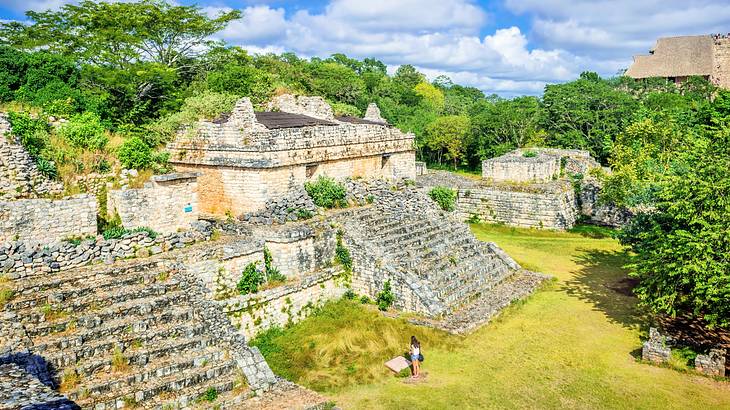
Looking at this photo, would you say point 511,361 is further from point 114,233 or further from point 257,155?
point 114,233

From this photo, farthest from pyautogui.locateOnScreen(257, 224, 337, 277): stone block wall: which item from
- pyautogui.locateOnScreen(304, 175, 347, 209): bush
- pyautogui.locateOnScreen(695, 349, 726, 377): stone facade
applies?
pyautogui.locateOnScreen(695, 349, 726, 377): stone facade

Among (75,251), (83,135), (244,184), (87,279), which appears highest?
(83,135)

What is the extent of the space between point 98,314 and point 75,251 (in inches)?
75.4

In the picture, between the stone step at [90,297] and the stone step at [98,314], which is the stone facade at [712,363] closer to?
the stone step at [98,314]

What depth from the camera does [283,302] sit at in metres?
13.4

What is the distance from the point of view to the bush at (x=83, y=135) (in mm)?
13938

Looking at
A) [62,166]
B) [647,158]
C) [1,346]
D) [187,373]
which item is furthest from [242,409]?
[647,158]

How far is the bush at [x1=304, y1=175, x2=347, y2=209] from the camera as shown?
16453 mm

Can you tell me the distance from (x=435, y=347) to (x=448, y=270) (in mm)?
3356

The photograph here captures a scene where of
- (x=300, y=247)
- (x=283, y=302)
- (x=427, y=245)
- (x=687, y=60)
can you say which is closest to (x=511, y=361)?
(x=427, y=245)

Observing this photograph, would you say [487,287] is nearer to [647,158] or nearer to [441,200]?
[441,200]

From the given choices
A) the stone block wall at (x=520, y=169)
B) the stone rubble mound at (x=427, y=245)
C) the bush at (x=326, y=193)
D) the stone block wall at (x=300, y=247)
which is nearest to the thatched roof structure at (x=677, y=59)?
the stone block wall at (x=520, y=169)

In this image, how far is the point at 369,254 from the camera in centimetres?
1489

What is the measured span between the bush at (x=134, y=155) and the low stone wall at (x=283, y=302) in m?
4.57
